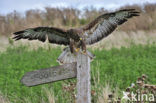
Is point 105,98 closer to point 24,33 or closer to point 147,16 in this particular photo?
point 24,33

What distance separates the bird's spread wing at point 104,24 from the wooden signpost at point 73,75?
1.41 feet

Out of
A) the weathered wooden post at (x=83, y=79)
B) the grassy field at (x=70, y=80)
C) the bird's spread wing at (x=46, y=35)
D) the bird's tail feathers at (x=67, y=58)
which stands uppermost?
the bird's spread wing at (x=46, y=35)

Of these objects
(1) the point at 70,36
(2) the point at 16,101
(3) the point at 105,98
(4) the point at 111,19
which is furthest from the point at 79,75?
(2) the point at 16,101

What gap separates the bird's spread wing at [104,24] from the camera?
2.95 m

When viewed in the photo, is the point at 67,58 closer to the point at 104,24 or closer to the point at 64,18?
the point at 104,24

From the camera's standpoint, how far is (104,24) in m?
3.07

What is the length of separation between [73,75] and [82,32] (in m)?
0.52

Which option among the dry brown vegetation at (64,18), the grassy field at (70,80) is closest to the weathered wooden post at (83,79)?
the grassy field at (70,80)

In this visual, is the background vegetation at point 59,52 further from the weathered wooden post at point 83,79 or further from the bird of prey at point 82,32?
the weathered wooden post at point 83,79

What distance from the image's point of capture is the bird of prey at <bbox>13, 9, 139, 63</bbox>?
2.93 meters

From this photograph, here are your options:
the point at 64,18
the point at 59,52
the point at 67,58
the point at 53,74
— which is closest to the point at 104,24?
the point at 67,58

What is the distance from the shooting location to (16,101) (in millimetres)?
4688

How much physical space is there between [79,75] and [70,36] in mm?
564

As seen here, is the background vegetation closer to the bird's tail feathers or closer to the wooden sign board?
the bird's tail feathers
